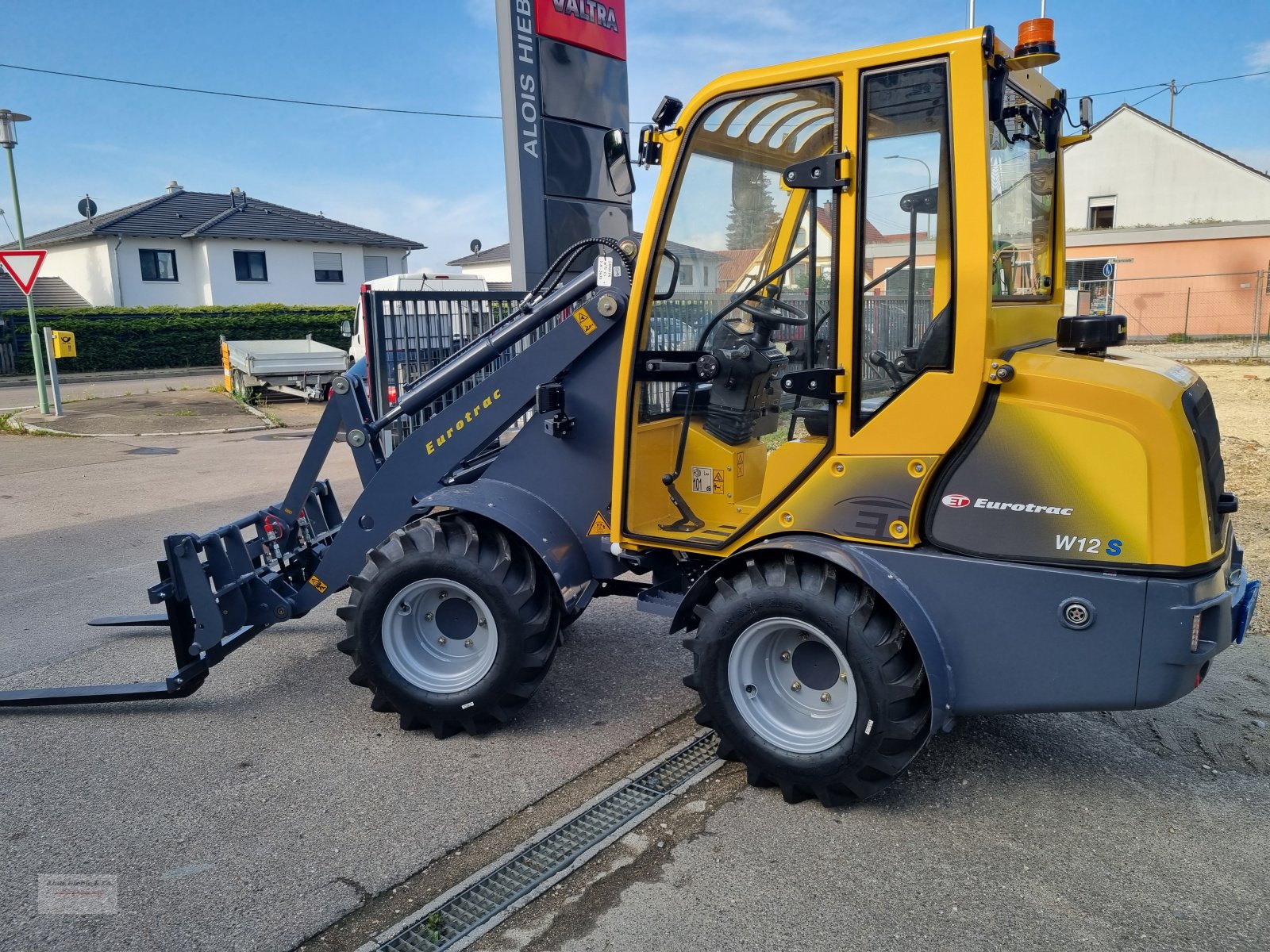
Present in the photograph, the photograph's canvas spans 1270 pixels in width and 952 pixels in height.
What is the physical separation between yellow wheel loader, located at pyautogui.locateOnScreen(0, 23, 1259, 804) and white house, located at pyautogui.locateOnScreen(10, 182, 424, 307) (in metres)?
34.1

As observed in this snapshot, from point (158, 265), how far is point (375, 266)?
819 centimetres

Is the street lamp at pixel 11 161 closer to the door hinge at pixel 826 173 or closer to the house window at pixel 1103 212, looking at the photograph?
the door hinge at pixel 826 173

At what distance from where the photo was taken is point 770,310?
12.3 ft

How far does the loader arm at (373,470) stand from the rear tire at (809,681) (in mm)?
1291

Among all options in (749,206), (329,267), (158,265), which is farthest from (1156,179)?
(749,206)

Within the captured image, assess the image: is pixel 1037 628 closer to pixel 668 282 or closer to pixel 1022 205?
pixel 1022 205

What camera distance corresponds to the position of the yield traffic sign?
47.1 feet

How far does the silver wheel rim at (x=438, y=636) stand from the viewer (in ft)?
13.5

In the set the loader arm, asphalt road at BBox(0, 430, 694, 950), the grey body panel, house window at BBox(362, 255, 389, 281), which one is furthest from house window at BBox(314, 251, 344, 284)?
the grey body panel

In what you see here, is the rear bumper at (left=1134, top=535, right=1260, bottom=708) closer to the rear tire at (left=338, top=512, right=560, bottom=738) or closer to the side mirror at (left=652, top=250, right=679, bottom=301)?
the side mirror at (left=652, top=250, right=679, bottom=301)

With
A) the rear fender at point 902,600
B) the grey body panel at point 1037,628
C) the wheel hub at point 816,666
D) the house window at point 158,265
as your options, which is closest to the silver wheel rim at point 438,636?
the wheel hub at point 816,666

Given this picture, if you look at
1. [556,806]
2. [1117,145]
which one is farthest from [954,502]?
[1117,145]

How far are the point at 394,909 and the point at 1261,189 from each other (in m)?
38.8

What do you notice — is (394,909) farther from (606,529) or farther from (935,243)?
(935,243)
